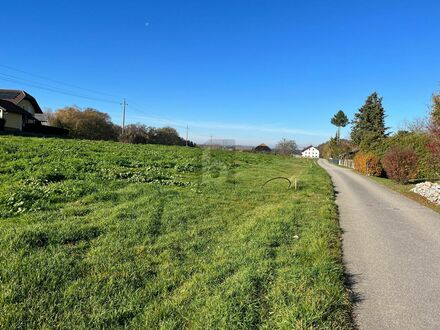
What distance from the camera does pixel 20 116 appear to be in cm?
4312

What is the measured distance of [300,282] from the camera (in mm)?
4062

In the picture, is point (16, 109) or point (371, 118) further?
point (371, 118)

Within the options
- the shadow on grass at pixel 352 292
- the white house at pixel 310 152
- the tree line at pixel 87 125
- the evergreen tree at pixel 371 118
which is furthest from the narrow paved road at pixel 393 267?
the white house at pixel 310 152

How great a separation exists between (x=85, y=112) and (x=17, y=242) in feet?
188

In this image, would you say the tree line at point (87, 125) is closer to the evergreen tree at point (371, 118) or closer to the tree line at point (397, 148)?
the tree line at point (397, 148)

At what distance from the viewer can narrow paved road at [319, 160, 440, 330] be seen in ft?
11.7

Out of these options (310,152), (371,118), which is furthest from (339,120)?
(310,152)

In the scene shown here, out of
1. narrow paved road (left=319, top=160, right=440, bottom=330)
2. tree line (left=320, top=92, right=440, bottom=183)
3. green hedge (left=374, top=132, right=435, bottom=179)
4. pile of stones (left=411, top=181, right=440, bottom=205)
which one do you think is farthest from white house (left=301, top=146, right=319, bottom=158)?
narrow paved road (left=319, top=160, right=440, bottom=330)

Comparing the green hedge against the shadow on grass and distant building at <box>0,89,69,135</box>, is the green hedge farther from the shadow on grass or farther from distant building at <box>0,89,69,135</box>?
distant building at <box>0,89,69,135</box>

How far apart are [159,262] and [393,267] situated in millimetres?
3446

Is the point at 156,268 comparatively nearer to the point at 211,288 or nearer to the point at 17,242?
the point at 211,288

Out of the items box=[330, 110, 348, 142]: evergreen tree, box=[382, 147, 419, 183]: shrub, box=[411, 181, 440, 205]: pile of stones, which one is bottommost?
box=[411, 181, 440, 205]: pile of stones

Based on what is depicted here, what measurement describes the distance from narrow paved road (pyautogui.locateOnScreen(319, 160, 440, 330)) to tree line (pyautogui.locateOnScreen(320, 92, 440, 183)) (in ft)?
23.9

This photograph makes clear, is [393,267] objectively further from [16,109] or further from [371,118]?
[371,118]
